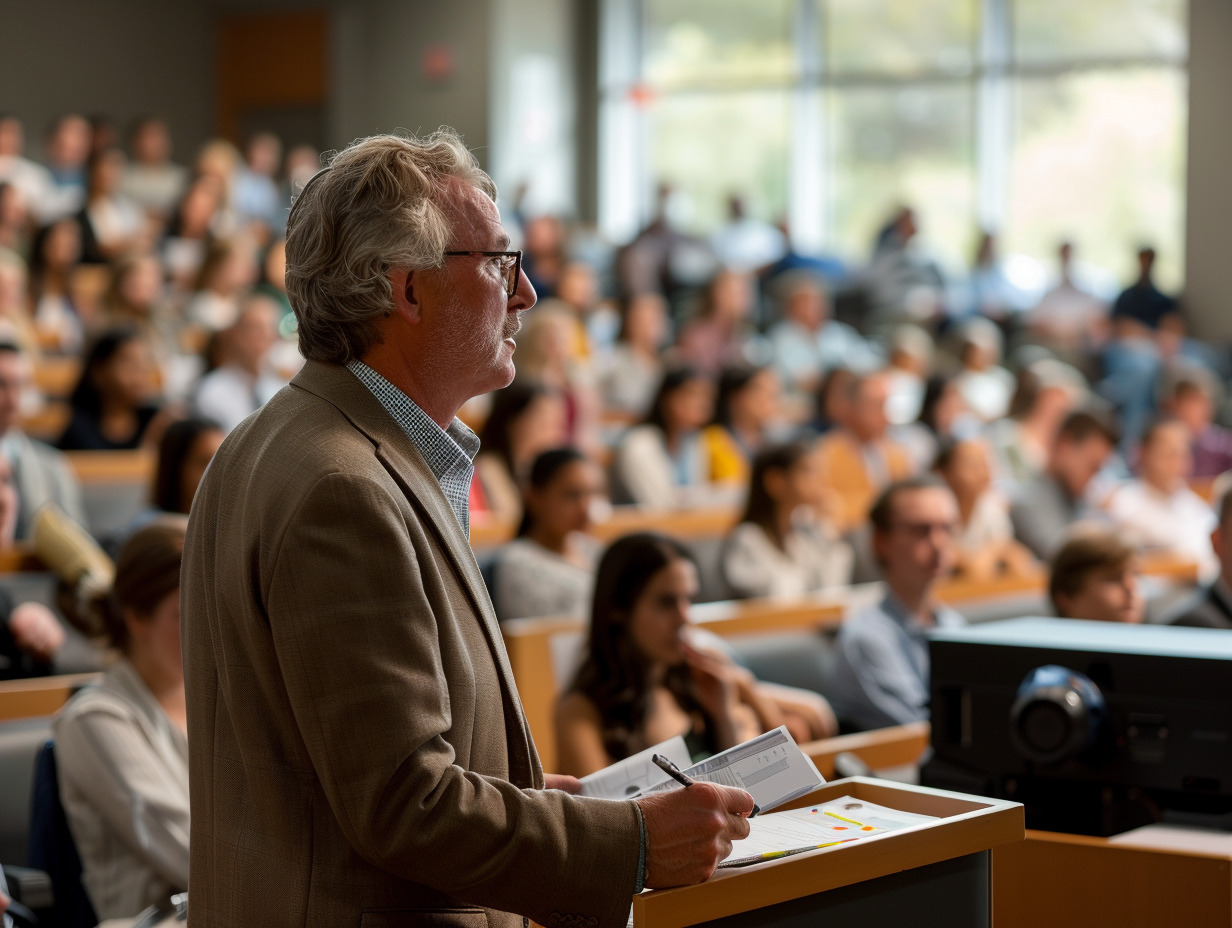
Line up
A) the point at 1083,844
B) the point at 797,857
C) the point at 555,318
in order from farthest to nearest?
the point at 555,318 < the point at 1083,844 < the point at 797,857

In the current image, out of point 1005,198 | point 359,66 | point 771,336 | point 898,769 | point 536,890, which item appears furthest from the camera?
point 359,66

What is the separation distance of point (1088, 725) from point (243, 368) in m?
3.98

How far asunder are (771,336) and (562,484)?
5645 mm

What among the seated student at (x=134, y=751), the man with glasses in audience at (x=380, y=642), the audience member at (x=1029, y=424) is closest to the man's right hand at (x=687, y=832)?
the man with glasses in audience at (x=380, y=642)

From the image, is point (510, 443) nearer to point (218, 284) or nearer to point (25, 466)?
point (25, 466)

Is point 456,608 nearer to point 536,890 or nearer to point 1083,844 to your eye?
point 536,890

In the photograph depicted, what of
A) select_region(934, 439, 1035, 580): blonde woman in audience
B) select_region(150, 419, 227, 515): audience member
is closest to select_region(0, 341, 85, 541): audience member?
select_region(150, 419, 227, 515): audience member

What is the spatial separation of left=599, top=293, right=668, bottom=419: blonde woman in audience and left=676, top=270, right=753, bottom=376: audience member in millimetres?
216

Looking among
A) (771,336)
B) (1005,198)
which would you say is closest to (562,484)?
(771,336)

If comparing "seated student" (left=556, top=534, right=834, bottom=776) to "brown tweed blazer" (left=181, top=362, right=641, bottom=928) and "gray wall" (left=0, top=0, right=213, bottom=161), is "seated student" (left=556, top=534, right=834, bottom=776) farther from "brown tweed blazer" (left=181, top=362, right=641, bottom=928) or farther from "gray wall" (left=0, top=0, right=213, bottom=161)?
"gray wall" (left=0, top=0, right=213, bottom=161)

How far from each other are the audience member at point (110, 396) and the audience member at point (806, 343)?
448cm

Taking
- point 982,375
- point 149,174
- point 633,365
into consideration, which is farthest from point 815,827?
point 149,174

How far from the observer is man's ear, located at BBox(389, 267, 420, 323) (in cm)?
128

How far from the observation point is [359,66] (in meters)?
12.4
